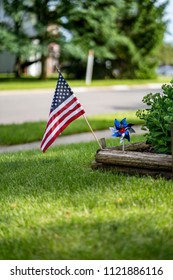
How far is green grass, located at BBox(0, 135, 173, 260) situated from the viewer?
3746 millimetres

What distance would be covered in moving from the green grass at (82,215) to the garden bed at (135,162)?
127 mm

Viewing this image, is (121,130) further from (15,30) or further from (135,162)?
(15,30)

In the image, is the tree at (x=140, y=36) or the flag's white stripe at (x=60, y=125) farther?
the tree at (x=140, y=36)

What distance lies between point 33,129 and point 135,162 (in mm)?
5470

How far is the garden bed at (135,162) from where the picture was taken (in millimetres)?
5594

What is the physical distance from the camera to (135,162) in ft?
18.8

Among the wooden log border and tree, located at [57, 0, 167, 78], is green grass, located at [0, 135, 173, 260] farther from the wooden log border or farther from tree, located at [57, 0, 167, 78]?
tree, located at [57, 0, 167, 78]

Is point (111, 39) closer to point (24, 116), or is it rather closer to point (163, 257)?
point (24, 116)

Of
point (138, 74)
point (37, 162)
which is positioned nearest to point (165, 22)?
point (138, 74)

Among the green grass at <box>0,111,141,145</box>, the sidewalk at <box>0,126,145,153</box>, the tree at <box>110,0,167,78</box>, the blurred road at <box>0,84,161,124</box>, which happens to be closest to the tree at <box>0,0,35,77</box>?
the tree at <box>110,0,167,78</box>

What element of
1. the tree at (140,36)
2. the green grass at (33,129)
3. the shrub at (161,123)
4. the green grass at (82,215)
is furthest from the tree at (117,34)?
the green grass at (82,215)

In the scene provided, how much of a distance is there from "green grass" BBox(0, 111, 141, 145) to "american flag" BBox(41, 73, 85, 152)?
12.8ft

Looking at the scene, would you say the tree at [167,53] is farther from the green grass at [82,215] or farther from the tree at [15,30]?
the green grass at [82,215]
